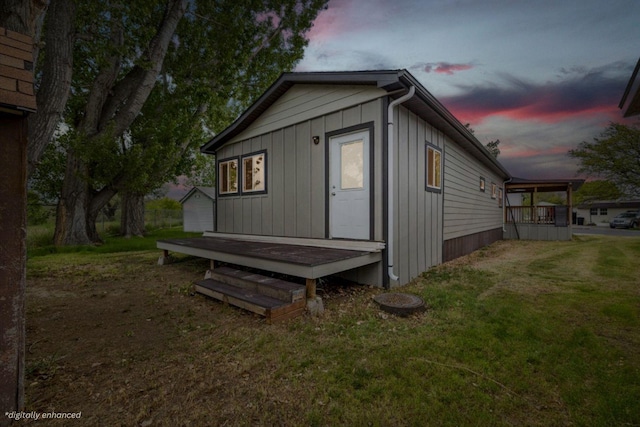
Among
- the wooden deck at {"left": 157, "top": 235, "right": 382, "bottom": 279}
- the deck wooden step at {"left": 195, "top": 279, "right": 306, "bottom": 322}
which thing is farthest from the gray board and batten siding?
the deck wooden step at {"left": 195, "top": 279, "right": 306, "bottom": 322}

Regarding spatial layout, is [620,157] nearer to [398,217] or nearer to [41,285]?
[398,217]

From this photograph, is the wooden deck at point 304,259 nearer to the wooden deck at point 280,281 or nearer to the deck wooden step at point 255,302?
the wooden deck at point 280,281

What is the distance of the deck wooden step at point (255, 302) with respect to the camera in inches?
119

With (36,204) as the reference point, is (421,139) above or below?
above

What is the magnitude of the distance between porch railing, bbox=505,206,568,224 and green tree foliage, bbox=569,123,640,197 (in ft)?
25.1

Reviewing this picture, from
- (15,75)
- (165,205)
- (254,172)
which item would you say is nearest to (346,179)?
(254,172)

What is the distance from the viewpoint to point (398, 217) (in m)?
4.59

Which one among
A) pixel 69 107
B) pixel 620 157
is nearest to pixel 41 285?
pixel 69 107

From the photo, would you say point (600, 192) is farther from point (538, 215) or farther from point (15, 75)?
point (15, 75)

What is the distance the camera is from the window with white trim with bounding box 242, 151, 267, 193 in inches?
252

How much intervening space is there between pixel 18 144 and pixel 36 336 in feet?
7.50

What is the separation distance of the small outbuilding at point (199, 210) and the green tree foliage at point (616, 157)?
24.6 meters

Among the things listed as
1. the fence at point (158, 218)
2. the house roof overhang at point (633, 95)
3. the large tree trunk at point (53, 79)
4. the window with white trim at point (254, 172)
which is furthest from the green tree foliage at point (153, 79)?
the house roof overhang at point (633, 95)

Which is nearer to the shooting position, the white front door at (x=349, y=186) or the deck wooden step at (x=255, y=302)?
the deck wooden step at (x=255, y=302)
